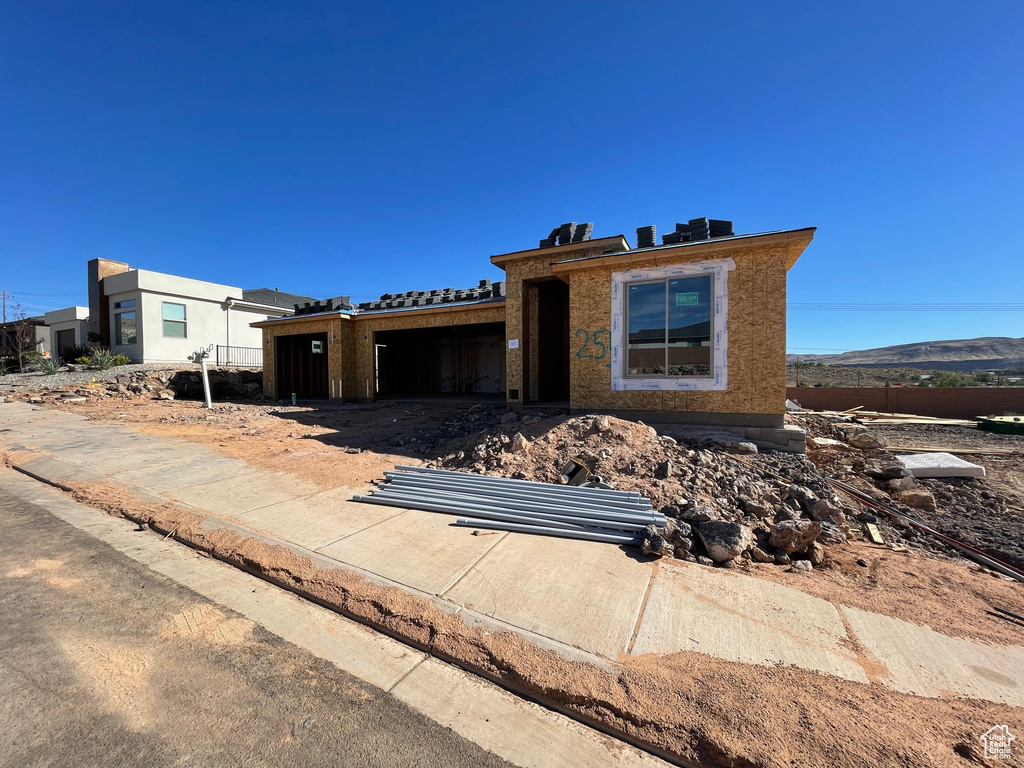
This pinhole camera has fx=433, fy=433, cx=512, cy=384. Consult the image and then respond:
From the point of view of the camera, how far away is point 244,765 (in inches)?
79.0

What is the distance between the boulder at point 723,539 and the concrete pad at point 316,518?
352 cm

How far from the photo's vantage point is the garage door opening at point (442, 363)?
19.6m

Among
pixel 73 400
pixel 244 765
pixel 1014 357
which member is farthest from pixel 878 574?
pixel 1014 357

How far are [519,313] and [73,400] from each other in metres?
16.5

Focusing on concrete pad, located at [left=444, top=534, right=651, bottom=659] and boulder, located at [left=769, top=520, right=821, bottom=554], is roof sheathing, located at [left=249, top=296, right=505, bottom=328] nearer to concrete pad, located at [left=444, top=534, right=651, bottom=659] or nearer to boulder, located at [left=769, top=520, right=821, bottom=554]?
concrete pad, located at [left=444, top=534, right=651, bottom=659]

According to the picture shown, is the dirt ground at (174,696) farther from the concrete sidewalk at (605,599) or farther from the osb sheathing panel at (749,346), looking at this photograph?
the osb sheathing panel at (749,346)

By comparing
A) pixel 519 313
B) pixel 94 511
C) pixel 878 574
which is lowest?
pixel 878 574

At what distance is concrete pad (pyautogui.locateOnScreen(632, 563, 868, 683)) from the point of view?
2840mm

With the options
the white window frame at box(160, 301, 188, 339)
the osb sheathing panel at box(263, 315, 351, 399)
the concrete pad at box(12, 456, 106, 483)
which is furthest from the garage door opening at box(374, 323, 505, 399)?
the concrete pad at box(12, 456, 106, 483)

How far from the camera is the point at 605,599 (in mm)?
3451

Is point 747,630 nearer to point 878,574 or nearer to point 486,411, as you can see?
point 878,574

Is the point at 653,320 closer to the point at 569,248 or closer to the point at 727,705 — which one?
the point at 569,248

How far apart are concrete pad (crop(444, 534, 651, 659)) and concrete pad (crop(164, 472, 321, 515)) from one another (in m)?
3.27

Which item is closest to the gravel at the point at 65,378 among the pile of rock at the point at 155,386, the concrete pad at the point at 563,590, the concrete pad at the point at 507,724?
the pile of rock at the point at 155,386
